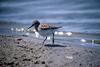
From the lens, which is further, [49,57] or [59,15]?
[59,15]

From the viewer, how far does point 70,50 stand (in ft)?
22.0

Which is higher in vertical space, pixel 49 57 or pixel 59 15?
pixel 59 15

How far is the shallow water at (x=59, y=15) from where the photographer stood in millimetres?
10152

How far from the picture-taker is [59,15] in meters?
13.0

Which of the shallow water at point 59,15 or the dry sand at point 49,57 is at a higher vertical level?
the shallow water at point 59,15

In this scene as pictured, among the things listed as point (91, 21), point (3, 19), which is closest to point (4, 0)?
point (3, 19)

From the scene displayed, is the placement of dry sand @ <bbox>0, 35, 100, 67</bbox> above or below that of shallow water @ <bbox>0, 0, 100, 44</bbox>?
below

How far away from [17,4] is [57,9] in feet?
10.7

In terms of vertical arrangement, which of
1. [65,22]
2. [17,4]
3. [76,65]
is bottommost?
[76,65]

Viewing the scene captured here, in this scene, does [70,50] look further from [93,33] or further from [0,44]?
[93,33]

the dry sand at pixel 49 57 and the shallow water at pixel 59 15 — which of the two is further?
the shallow water at pixel 59 15

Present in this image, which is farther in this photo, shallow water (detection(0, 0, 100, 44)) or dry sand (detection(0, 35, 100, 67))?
shallow water (detection(0, 0, 100, 44))

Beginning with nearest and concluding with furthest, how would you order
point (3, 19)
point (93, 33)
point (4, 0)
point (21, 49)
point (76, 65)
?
1. point (76, 65)
2. point (21, 49)
3. point (93, 33)
4. point (3, 19)
5. point (4, 0)

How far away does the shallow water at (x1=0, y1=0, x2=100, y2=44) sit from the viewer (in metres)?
10.2
